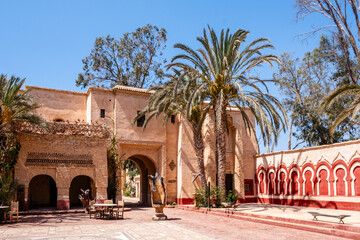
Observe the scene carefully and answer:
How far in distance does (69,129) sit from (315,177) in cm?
1433

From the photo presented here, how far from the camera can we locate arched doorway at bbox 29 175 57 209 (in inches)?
933

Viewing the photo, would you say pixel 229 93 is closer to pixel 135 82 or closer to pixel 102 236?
pixel 102 236

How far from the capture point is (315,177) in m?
19.6

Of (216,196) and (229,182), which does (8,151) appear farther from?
(229,182)

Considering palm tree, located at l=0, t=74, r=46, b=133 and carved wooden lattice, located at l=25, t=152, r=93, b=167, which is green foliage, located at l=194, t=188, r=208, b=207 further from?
palm tree, located at l=0, t=74, r=46, b=133

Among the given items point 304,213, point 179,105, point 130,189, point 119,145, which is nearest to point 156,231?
point 304,213

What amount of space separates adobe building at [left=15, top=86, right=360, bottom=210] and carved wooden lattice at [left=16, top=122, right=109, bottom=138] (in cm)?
5

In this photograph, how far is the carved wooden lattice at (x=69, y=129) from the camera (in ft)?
66.0

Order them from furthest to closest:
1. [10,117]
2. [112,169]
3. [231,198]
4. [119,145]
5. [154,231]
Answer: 1. [119,145]
2. [112,169]
3. [231,198]
4. [10,117]
5. [154,231]

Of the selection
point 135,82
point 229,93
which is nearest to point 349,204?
point 229,93

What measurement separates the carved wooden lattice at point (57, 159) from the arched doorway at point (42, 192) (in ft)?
14.6

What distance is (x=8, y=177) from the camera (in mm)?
16016

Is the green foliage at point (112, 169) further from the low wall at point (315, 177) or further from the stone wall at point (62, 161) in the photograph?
the low wall at point (315, 177)

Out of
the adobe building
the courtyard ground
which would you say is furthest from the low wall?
the courtyard ground
